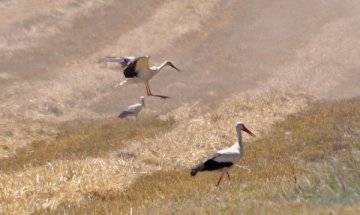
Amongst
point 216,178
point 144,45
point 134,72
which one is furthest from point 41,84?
point 216,178

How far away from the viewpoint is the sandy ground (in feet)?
124

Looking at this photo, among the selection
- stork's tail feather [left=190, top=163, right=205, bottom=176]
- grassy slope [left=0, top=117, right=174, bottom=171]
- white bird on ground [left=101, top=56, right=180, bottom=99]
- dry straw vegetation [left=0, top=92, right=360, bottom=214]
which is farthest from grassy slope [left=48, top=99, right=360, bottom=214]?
grassy slope [left=0, top=117, right=174, bottom=171]

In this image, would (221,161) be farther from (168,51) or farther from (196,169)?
(168,51)

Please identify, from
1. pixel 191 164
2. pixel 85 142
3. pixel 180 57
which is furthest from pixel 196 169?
pixel 180 57

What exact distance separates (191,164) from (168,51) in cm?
3185

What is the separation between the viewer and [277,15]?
5984cm

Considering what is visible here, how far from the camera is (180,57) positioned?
49344mm

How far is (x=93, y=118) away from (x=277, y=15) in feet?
98.5

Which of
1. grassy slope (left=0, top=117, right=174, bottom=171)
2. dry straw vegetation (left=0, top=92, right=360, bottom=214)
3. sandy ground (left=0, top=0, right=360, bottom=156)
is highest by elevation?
dry straw vegetation (left=0, top=92, right=360, bottom=214)

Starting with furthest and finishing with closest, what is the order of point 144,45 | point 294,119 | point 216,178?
point 144,45 < point 294,119 < point 216,178

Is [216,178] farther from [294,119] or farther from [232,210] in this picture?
[294,119]

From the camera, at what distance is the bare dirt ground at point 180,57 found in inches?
1298

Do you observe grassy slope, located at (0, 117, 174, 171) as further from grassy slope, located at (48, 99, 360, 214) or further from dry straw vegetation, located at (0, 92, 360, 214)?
grassy slope, located at (48, 99, 360, 214)

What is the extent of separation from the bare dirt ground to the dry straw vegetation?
0.61 m
